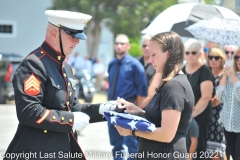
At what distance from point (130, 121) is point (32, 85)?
2.77ft

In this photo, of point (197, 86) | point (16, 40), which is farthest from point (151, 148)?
point (16, 40)

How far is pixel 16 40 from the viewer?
110 ft

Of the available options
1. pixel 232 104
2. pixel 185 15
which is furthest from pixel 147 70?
pixel 232 104

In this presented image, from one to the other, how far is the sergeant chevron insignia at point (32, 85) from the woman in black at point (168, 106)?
829mm

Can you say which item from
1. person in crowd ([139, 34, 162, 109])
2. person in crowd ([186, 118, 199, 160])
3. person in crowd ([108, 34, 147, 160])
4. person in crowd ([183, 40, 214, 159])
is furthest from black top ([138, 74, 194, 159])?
person in crowd ([108, 34, 147, 160])

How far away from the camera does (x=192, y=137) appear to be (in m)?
6.50

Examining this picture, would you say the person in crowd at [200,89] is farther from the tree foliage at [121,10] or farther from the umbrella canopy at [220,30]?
the tree foliage at [121,10]

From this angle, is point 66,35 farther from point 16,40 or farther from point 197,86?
point 16,40

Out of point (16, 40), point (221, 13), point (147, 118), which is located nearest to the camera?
point (147, 118)

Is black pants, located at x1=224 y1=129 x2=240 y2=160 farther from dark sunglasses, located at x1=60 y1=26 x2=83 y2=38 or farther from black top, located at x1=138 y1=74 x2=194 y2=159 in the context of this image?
dark sunglasses, located at x1=60 y1=26 x2=83 y2=38

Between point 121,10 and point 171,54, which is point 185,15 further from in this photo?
point 121,10

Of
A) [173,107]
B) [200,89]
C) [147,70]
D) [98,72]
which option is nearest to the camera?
[173,107]

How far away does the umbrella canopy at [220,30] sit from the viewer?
232 inches

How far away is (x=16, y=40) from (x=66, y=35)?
100 feet
